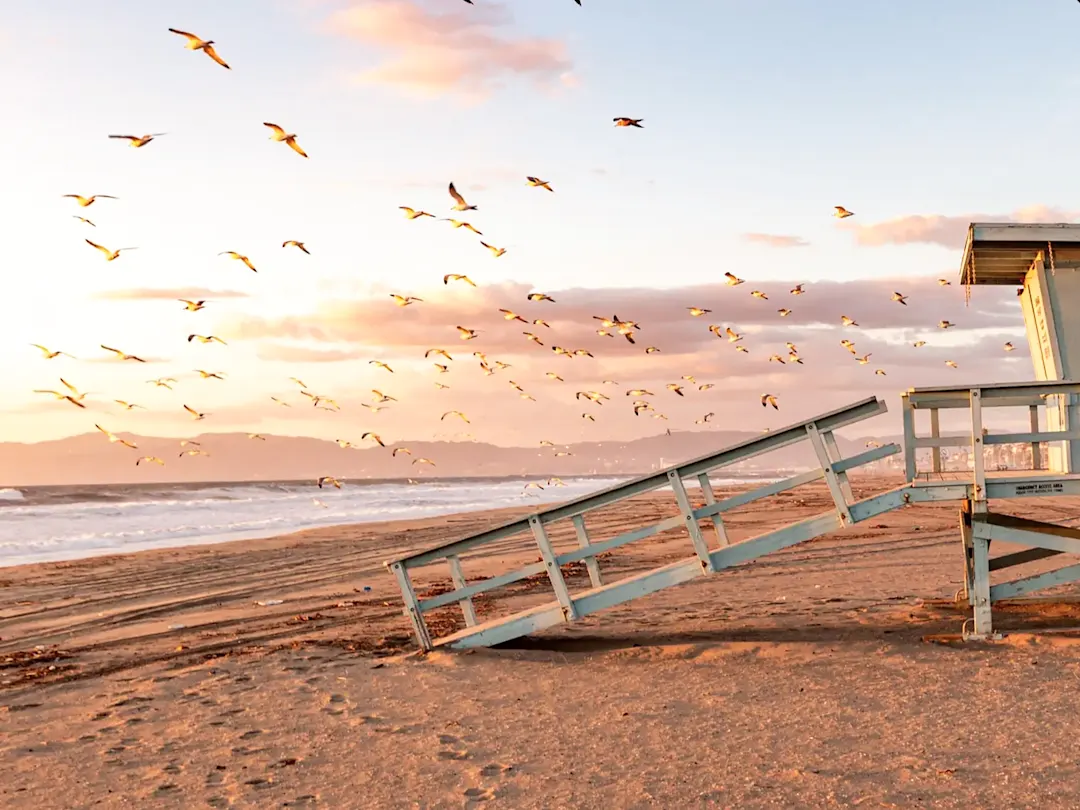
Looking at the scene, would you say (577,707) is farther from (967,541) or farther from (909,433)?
(967,541)

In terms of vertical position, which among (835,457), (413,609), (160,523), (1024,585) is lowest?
(160,523)

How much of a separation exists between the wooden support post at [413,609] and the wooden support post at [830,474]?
16.5 feet

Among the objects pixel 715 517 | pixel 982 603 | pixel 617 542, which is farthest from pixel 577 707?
pixel 982 603

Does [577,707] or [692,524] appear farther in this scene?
[692,524]

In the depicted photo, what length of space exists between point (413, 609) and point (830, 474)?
5.20 metres

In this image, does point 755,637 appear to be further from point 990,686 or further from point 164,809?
point 164,809

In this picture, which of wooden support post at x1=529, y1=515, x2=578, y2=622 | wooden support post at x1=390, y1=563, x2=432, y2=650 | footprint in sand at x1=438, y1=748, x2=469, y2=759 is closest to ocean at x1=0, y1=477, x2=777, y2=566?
wooden support post at x1=390, y1=563, x2=432, y2=650

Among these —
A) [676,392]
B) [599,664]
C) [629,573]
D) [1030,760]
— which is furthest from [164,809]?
[676,392]

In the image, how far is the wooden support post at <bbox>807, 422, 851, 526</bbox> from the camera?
36.1ft

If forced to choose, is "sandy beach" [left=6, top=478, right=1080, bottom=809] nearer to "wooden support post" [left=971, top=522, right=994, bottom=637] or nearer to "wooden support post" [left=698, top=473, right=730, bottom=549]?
"wooden support post" [left=971, top=522, right=994, bottom=637]

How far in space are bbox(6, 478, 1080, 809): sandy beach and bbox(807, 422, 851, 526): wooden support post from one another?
4.70 ft

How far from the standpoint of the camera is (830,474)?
1112cm

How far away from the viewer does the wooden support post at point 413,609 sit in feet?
39.0

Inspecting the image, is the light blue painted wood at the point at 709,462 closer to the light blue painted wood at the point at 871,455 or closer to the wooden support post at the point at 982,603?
the light blue painted wood at the point at 871,455
